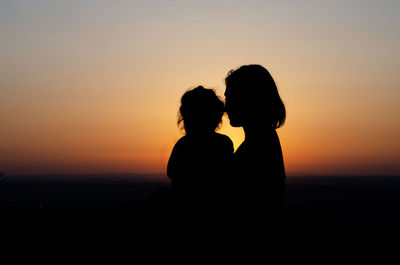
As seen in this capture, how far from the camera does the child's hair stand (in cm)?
611

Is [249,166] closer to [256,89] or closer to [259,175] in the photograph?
[259,175]

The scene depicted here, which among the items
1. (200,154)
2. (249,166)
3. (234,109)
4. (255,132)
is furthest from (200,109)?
(249,166)

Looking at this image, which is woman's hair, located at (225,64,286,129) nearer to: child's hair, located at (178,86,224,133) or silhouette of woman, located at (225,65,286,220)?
silhouette of woman, located at (225,65,286,220)

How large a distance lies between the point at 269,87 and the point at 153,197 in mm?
1434

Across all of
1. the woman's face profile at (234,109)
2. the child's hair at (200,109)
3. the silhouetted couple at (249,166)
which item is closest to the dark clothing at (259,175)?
the silhouetted couple at (249,166)

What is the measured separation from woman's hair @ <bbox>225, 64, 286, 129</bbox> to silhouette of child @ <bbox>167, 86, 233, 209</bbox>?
0.62 m

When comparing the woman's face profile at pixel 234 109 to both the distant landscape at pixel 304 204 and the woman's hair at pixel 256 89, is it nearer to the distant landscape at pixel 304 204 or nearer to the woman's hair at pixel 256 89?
the woman's hair at pixel 256 89

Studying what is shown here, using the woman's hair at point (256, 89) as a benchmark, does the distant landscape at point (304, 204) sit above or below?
below

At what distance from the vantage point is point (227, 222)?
4145 millimetres

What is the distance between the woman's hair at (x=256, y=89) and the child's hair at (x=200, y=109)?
1629 mm

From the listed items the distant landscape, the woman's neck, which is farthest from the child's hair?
the woman's neck

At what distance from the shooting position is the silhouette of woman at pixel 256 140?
418cm

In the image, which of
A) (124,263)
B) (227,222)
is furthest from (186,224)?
(124,263)

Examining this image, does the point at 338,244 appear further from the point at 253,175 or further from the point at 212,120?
the point at 253,175
